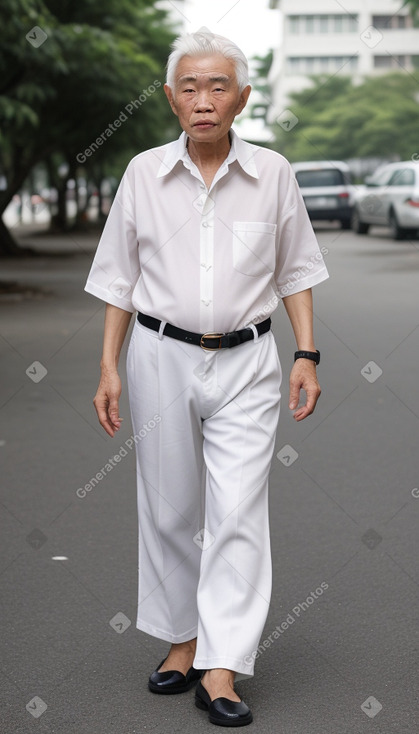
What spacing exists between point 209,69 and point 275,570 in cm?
228

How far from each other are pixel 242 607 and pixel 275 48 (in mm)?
134663

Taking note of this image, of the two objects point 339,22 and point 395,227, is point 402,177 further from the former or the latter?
point 339,22

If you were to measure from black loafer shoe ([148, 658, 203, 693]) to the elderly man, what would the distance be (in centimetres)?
14

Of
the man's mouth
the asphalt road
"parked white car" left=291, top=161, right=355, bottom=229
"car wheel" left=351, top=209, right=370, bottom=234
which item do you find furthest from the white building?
the man's mouth

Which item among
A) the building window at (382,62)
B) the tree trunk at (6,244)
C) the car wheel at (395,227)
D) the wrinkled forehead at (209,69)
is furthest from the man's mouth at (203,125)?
the building window at (382,62)

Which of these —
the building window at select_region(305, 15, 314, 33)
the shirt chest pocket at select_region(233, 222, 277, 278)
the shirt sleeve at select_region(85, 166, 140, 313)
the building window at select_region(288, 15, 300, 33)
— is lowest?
the shirt sleeve at select_region(85, 166, 140, 313)

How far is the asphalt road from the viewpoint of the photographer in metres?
3.74

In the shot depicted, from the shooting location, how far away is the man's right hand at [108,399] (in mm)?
3852

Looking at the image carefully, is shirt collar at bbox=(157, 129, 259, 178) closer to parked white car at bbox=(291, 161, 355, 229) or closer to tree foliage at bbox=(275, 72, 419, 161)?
parked white car at bbox=(291, 161, 355, 229)

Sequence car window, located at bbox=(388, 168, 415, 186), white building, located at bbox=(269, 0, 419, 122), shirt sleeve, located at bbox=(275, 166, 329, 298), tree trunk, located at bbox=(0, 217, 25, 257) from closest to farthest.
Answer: shirt sleeve, located at bbox=(275, 166, 329, 298) → car window, located at bbox=(388, 168, 415, 186) → tree trunk, located at bbox=(0, 217, 25, 257) → white building, located at bbox=(269, 0, 419, 122)

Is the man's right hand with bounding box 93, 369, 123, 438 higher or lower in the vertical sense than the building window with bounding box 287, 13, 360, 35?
lower

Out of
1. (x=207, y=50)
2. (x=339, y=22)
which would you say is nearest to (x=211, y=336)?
(x=207, y=50)

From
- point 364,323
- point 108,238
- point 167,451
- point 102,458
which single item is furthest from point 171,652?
point 364,323

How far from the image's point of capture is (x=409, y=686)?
12.7 feet
